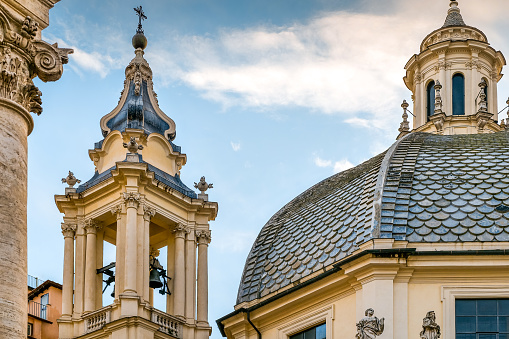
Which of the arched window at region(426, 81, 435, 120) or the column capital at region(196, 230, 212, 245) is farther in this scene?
the arched window at region(426, 81, 435, 120)

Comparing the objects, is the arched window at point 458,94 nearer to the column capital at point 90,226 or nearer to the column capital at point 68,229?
the column capital at point 90,226

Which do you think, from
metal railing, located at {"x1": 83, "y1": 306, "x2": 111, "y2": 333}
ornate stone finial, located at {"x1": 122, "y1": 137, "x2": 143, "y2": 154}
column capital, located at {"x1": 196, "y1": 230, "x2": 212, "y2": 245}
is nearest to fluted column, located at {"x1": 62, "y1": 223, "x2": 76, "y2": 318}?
metal railing, located at {"x1": 83, "y1": 306, "x2": 111, "y2": 333}

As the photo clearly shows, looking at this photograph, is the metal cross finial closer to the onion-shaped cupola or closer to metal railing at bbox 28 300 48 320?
the onion-shaped cupola

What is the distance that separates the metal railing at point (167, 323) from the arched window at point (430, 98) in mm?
11127

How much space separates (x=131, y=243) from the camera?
32.8 meters

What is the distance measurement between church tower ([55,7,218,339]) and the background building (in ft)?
8.98

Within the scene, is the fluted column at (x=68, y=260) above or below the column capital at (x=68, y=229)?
below

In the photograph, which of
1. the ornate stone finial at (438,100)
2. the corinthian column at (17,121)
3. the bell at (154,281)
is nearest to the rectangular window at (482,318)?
the bell at (154,281)

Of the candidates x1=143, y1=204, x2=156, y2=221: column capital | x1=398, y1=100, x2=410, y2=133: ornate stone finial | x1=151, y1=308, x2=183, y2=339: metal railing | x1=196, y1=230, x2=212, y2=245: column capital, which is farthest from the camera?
x1=398, y1=100, x2=410, y2=133: ornate stone finial

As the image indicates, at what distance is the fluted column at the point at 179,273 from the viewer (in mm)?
33594

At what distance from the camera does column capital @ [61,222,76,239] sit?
34.4m

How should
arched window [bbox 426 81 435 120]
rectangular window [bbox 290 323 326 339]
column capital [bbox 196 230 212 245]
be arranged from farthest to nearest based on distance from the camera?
arched window [bbox 426 81 435 120]
column capital [bbox 196 230 212 245]
rectangular window [bbox 290 323 326 339]

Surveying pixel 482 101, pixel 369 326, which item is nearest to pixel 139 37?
pixel 482 101

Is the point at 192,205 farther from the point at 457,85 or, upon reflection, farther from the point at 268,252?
the point at 457,85
